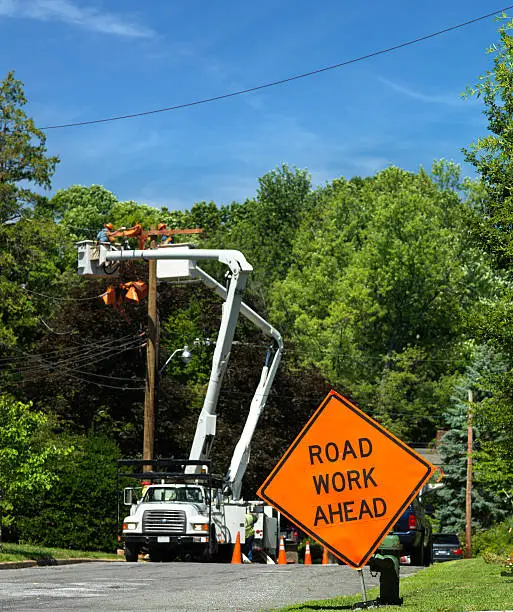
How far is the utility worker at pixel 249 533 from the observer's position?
100 ft

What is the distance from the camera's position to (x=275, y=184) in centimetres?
8831

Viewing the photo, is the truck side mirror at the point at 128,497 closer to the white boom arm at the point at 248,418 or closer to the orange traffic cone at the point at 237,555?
the white boom arm at the point at 248,418

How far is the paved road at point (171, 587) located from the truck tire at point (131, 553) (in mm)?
4016

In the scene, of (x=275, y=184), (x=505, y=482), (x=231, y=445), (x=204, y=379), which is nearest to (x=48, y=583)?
(x=505, y=482)

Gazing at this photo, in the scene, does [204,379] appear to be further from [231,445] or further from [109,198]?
[109,198]

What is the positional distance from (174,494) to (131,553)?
5.58 feet

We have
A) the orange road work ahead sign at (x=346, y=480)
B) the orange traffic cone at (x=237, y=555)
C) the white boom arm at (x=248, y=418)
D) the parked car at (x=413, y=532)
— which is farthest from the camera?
the white boom arm at (x=248, y=418)

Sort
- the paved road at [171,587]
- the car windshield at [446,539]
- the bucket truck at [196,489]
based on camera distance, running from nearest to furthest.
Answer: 1. the paved road at [171,587]
2. the bucket truck at [196,489]
3. the car windshield at [446,539]

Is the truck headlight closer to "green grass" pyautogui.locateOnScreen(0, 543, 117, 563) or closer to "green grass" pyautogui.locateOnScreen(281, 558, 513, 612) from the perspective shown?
"green grass" pyautogui.locateOnScreen(0, 543, 117, 563)

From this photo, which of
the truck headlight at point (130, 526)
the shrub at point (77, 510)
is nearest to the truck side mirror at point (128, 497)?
the truck headlight at point (130, 526)

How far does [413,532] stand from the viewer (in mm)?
30625

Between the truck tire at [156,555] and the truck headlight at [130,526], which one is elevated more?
the truck headlight at [130,526]

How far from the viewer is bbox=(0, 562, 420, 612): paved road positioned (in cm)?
1399

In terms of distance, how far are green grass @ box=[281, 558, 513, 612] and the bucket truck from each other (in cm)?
900
